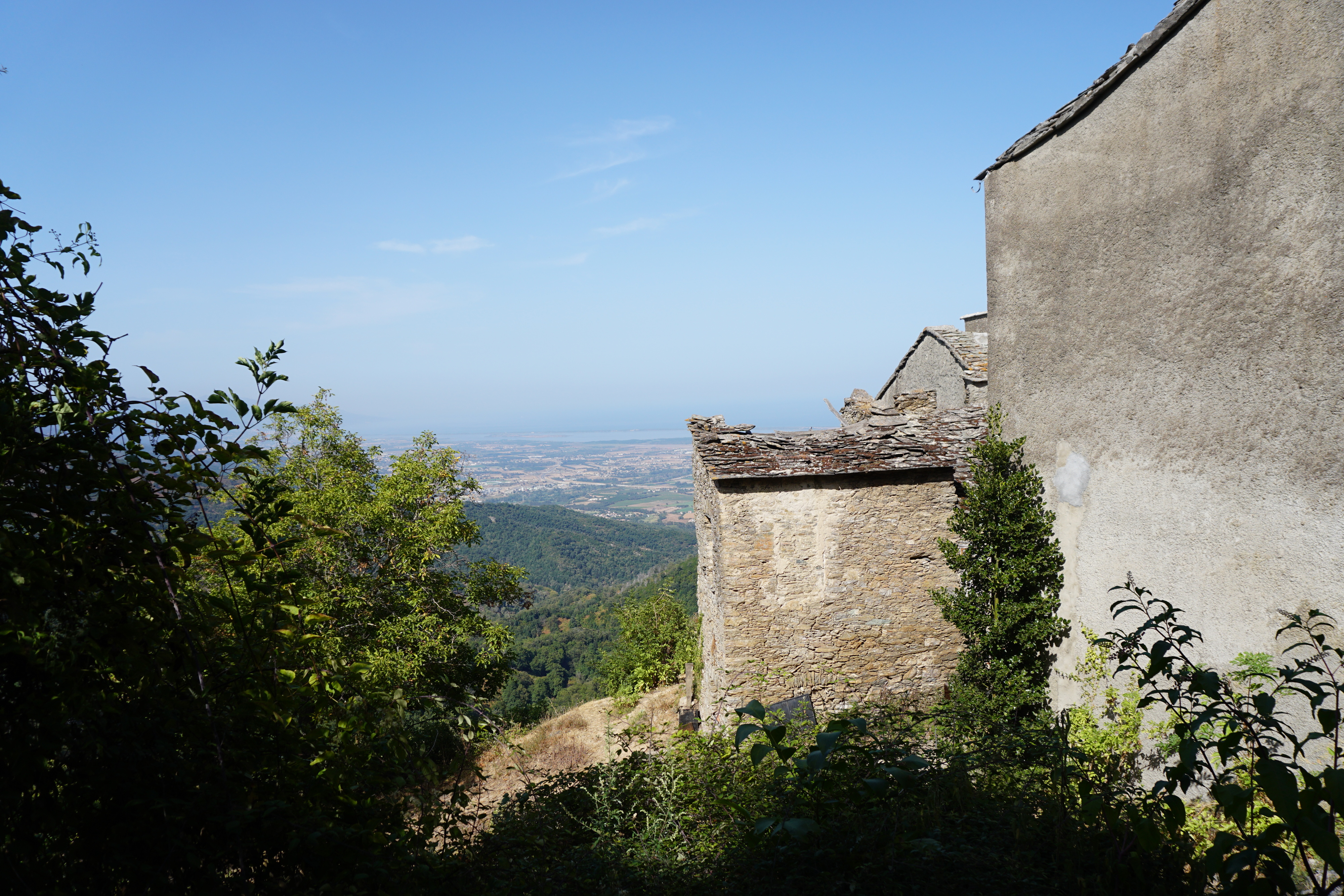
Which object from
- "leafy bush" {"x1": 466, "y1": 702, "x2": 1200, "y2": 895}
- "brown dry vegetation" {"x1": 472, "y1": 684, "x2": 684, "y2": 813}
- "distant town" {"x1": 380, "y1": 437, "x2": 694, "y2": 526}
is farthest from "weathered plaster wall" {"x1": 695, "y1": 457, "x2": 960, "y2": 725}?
"distant town" {"x1": 380, "y1": 437, "x2": 694, "y2": 526}

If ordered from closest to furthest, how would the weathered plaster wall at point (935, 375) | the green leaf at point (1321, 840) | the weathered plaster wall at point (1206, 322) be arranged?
the green leaf at point (1321, 840)
the weathered plaster wall at point (1206, 322)
the weathered plaster wall at point (935, 375)

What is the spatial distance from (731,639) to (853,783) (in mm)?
5127

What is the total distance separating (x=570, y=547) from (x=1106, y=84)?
284ft

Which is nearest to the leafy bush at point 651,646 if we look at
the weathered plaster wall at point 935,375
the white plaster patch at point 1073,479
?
the weathered plaster wall at point 935,375

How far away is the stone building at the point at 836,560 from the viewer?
30.9 ft

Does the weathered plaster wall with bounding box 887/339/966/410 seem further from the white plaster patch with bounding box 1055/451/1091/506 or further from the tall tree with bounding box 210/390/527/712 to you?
the tall tree with bounding box 210/390/527/712

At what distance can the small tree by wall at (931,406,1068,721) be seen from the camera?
324 inches

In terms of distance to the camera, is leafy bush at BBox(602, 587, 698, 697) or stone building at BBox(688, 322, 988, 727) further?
leafy bush at BBox(602, 587, 698, 697)

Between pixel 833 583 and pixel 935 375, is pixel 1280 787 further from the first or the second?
pixel 935 375

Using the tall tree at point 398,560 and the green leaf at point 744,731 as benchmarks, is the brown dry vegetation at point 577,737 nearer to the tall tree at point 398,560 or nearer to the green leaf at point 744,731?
the tall tree at point 398,560

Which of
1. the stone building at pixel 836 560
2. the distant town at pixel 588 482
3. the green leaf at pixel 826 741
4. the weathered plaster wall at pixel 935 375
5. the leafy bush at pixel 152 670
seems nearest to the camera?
the leafy bush at pixel 152 670

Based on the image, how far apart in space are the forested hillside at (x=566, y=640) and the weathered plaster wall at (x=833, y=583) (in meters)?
9.06

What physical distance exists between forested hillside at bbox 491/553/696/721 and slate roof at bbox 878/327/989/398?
939 cm

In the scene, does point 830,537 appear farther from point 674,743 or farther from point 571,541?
point 571,541
